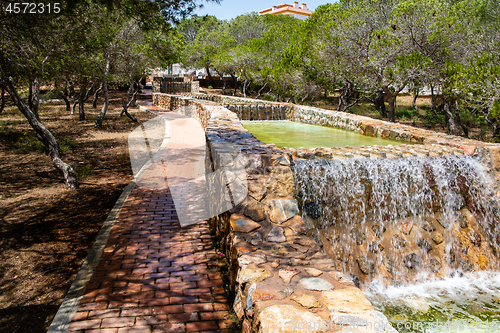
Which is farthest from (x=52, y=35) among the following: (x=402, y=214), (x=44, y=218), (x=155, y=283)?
(x=402, y=214)

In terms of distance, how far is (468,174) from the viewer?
Result: 5578 millimetres

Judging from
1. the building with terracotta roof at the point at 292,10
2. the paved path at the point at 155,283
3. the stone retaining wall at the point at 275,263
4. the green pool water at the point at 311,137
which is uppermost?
the building with terracotta roof at the point at 292,10

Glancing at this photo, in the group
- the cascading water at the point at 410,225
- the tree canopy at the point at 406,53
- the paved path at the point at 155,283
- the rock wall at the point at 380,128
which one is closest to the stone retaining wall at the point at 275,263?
the paved path at the point at 155,283

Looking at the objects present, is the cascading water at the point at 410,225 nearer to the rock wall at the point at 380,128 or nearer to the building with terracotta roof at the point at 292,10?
the rock wall at the point at 380,128

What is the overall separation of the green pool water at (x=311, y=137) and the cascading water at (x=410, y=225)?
6.87 feet

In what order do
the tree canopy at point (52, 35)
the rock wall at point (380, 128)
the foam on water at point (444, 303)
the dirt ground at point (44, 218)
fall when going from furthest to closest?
the rock wall at point (380, 128)
the tree canopy at point (52, 35)
the foam on water at point (444, 303)
the dirt ground at point (44, 218)

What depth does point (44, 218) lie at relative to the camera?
5199 millimetres

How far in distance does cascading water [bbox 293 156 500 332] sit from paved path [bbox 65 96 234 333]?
181 cm

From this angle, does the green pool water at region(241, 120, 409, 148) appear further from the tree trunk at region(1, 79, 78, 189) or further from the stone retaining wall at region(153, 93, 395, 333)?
the tree trunk at region(1, 79, 78, 189)

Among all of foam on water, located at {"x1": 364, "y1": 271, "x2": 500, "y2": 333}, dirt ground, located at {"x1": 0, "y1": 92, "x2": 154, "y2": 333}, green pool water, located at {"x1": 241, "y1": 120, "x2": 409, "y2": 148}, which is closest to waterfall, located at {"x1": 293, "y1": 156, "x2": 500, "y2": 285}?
foam on water, located at {"x1": 364, "y1": 271, "x2": 500, "y2": 333}

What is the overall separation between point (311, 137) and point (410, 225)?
3947 mm

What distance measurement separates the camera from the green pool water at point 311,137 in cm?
754

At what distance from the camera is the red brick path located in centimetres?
304

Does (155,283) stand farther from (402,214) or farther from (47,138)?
(47,138)
